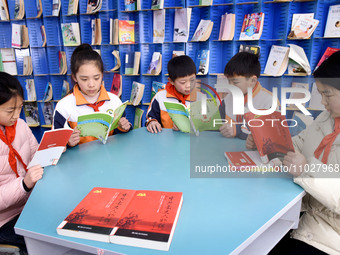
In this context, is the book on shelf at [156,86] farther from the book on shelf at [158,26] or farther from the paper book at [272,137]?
the paper book at [272,137]

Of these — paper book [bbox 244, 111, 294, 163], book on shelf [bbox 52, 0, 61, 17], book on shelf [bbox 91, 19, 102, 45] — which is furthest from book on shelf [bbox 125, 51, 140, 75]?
paper book [bbox 244, 111, 294, 163]

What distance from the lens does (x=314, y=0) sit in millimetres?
2691

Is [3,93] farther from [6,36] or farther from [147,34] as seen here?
[6,36]

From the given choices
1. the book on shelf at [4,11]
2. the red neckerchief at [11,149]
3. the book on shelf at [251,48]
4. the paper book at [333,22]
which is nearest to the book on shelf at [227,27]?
the book on shelf at [251,48]

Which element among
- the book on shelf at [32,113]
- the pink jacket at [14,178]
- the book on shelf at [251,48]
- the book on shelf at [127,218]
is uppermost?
the book on shelf at [251,48]

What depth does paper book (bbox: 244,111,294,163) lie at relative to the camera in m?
1.09

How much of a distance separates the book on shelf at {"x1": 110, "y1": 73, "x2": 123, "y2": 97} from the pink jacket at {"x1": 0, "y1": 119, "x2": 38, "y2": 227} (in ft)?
7.96

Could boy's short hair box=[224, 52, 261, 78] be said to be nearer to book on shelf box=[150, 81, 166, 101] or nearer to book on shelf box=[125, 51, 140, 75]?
book on shelf box=[150, 81, 166, 101]

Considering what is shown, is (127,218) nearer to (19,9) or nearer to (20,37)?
(20,37)

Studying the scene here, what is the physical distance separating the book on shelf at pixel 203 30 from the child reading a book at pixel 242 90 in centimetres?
143

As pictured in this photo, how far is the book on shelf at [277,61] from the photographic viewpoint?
289 cm

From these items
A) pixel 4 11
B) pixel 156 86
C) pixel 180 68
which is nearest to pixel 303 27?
pixel 180 68

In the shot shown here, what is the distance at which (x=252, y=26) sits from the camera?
296 cm

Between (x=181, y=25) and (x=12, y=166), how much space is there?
8.80ft
